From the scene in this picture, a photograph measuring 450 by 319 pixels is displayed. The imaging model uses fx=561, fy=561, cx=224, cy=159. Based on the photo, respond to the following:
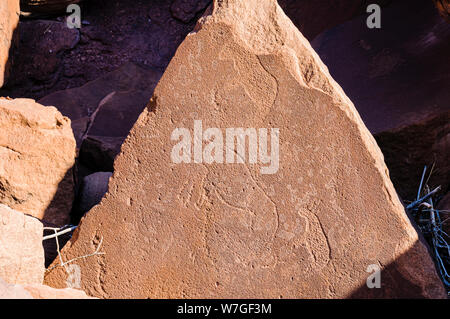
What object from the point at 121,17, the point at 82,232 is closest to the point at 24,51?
the point at 121,17

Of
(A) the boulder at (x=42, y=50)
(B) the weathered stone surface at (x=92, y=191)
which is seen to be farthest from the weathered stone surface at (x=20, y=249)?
(A) the boulder at (x=42, y=50)

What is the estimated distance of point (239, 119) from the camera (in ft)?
6.59

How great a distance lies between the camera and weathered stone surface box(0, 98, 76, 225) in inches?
92.5

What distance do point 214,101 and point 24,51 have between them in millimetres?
2057

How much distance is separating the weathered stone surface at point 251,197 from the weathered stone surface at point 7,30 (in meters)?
1.53

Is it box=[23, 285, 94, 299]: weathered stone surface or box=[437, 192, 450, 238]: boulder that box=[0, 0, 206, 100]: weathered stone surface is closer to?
box=[437, 192, 450, 238]: boulder

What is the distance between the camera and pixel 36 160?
2.41 meters

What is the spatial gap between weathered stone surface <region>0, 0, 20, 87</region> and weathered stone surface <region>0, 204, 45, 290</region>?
1561 millimetres

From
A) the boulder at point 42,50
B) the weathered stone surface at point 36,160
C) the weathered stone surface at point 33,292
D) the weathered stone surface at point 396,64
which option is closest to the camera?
the weathered stone surface at point 33,292

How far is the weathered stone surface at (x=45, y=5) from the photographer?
3.49 meters

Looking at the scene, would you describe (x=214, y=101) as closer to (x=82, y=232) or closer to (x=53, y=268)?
(x=82, y=232)

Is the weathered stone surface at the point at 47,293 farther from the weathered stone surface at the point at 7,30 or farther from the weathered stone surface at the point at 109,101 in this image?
the weathered stone surface at the point at 7,30

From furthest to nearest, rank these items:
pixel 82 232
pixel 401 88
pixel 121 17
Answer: pixel 121 17 → pixel 401 88 → pixel 82 232

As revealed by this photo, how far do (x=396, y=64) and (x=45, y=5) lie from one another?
2191mm
